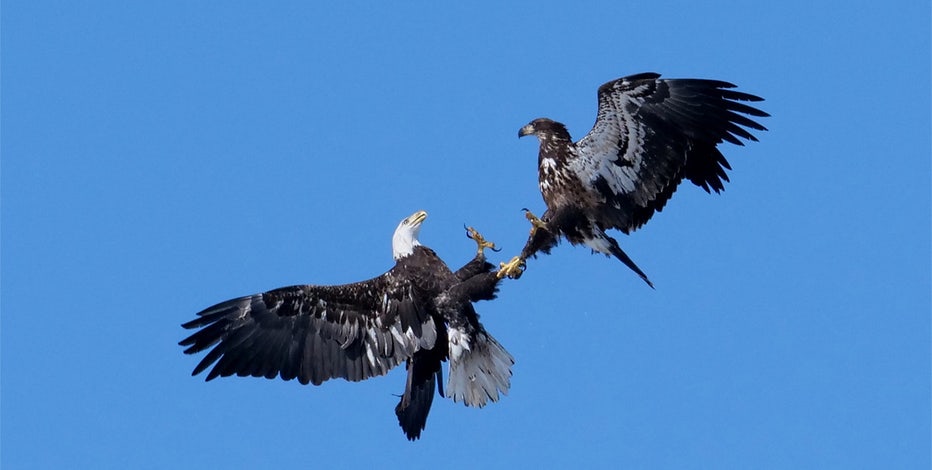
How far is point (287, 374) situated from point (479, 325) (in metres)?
2.01

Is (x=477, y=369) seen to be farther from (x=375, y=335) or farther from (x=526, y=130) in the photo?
(x=526, y=130)

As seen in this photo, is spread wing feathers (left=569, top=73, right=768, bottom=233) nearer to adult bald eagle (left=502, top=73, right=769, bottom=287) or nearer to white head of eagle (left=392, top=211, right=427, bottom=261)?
adult bald eagle (left=502, top=73, right=769, bottom=287)

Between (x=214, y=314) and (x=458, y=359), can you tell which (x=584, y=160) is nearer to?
(x=458, y=359)

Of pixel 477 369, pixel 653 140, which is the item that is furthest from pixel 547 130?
pixel 477 369

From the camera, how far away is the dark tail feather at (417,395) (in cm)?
2623

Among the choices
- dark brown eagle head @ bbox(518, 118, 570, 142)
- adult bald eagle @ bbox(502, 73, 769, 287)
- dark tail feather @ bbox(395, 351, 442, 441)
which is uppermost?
dark brown eagle head @ bbox(518, 118, 570, 142)

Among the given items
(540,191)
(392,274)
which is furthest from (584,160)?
(392,274)

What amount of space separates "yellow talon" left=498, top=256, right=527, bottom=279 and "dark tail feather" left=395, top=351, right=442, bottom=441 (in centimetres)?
142

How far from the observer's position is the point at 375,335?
26109 mm

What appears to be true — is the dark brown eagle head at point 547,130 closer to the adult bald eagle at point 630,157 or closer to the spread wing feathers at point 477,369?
the adult bald eagle at point 630,157

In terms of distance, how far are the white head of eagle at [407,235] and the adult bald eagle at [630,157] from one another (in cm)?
145

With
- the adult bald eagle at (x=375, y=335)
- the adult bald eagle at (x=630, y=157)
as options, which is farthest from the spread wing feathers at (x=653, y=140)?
the adult bald eagle at (x=375, y=335)

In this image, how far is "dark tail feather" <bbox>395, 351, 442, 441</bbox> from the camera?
26.2m

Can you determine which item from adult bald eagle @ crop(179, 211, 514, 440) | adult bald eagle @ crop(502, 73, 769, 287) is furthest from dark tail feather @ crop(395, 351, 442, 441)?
adult bald eagle @ crop(502, 73, 769, 287)
